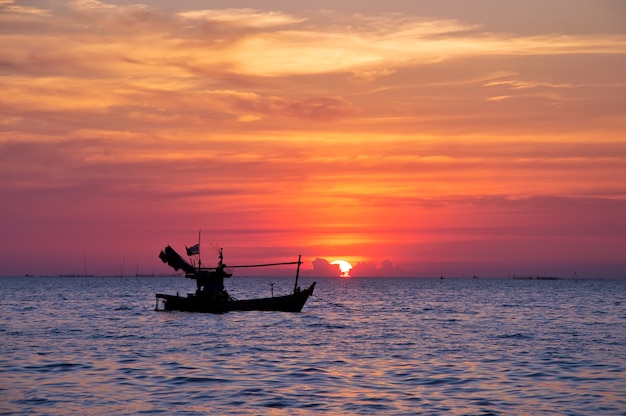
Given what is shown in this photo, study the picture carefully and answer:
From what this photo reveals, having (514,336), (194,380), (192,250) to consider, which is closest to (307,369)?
(194,380)

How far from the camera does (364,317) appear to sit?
8344 centimetres

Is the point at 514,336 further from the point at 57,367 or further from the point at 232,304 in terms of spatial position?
the point at 57,367

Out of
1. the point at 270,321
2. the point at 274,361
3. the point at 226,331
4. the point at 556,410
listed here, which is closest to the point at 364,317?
the point at 270,321

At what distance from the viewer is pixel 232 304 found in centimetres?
7231

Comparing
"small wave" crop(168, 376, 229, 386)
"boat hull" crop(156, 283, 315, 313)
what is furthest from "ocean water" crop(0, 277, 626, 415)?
"boat hull" crop(156, 283, 315, 313)

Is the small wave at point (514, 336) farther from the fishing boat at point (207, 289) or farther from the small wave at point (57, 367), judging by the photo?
the small wave at point (57, 367)

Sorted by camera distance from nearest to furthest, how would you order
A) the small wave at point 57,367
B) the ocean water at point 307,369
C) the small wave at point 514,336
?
the ocean water at point 307,369 → the small wave at point 57,367 → the small wave at point 514,336

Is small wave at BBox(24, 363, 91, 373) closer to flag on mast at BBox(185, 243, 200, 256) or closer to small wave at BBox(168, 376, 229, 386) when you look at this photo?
small wave at BBox(168, 376, 229, 386)

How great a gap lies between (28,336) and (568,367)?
37173mm

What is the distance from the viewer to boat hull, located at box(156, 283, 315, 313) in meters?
72.1

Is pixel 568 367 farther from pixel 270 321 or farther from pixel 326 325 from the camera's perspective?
pixel 270 321

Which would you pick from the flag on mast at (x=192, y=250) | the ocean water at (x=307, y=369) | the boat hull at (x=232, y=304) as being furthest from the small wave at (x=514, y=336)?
the flag on mast at (x=192, y=250)

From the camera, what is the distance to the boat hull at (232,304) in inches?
2840

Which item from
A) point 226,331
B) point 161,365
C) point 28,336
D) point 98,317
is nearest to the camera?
point 161,365
